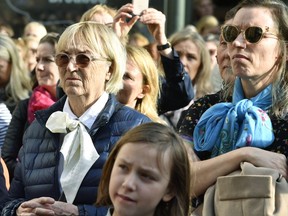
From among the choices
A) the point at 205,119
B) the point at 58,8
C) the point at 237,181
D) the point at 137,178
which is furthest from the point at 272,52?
the point at 58,8

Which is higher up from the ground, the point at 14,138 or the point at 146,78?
the point at 146,78

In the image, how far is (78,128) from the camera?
15.6 feet

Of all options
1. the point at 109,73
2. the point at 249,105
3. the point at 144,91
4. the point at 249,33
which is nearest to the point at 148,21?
the point at 144,91

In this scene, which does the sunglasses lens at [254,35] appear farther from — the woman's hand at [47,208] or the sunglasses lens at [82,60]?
the woman's hand at [47,208]

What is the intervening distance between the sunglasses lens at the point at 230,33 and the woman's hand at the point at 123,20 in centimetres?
147

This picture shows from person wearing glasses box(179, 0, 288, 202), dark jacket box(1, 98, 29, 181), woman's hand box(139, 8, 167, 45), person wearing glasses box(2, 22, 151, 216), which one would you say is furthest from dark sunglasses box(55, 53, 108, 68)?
dark jacket box(1, 98, 29, 181)

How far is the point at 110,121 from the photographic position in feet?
15.5

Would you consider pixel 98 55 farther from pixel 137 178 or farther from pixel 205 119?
pixel 137 178

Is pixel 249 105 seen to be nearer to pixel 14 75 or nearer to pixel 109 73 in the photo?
pixel 109 73

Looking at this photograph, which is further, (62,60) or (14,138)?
(14,138)

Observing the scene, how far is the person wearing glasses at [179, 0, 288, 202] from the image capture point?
4309mm

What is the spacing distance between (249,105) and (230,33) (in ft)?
1.32

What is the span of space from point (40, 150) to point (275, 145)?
126 cm

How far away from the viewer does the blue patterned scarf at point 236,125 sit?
4344mm
